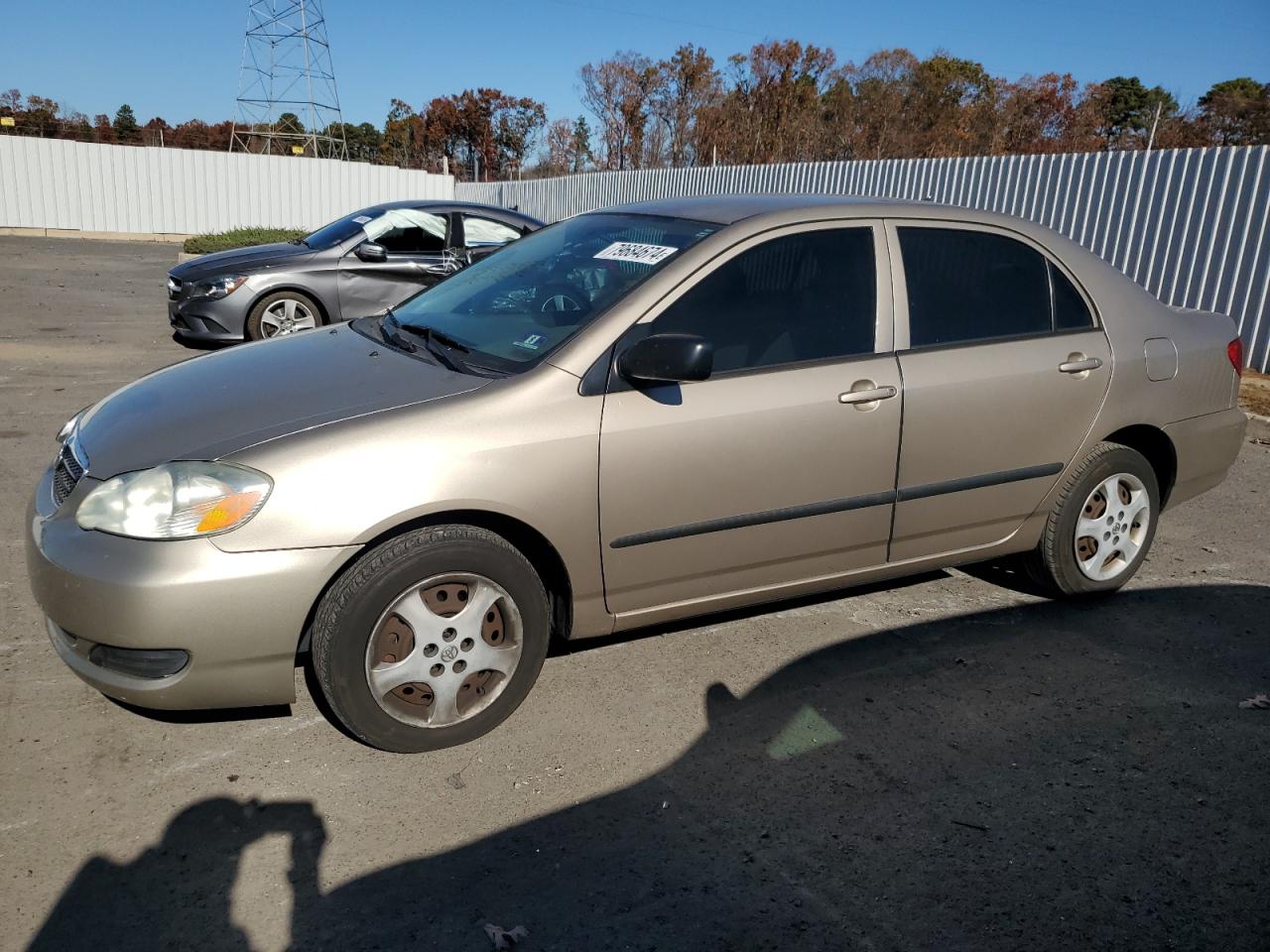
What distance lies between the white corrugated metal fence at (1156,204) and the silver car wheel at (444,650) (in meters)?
6.47

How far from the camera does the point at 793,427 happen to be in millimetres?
3641

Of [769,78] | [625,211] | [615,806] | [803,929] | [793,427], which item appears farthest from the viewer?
[769,78]

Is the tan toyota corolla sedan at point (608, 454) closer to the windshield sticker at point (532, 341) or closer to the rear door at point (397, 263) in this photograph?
the windshield sticker at point (532, 341)

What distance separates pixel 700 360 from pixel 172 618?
69.4 inches

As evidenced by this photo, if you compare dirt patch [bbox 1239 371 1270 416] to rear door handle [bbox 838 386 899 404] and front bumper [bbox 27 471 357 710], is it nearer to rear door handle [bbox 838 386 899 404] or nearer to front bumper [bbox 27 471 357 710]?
rear door handle [bbox 838 386 899 404]

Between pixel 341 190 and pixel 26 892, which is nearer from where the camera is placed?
pixel 26 892

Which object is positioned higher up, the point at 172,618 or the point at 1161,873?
the point at 172,618

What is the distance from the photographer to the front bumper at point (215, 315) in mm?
9234

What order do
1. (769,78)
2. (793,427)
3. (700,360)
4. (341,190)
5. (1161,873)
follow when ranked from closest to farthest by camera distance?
(1161,873)
(700,360)
(793,427)
(341,190)
(769,78)

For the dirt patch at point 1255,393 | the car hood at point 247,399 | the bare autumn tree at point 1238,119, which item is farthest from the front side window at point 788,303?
the bare autumn tree at point 1238,119

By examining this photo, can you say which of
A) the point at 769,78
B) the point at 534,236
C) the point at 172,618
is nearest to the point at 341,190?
the point at 769,78

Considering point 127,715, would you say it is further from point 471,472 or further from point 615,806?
point 615,806

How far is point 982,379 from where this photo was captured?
404cm

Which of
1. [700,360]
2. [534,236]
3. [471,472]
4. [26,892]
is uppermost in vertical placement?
[534,236]
